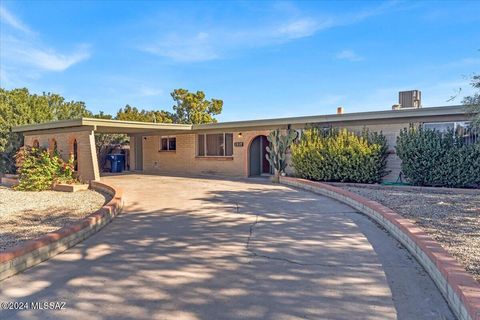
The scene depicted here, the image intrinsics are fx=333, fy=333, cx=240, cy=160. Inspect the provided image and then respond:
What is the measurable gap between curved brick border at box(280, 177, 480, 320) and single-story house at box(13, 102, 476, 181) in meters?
5.82

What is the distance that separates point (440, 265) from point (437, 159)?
25.7 ft

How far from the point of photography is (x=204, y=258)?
442cm

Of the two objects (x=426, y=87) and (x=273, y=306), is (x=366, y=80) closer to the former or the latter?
(x=426, y=87)

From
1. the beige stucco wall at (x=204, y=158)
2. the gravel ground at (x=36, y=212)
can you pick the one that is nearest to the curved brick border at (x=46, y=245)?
the gravel ground at (x=36, y=212)

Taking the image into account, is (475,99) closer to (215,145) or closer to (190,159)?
(215,145)

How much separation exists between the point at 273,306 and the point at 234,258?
1.37 m

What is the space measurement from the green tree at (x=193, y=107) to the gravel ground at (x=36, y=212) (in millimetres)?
22899

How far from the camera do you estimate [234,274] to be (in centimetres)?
386

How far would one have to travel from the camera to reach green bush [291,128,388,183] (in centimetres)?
1126

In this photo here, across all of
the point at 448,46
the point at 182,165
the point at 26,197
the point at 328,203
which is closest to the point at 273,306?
the point at 328,203

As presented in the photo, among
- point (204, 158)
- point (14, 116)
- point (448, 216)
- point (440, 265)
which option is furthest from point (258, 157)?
point (14, 116)

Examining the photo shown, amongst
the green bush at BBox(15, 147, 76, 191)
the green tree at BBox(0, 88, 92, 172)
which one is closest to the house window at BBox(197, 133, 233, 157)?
the green bush at BBox(15, 147, 76, 191)

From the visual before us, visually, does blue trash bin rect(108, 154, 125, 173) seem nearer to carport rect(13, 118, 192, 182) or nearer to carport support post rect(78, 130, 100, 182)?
carport rect(13, 118, 192, 182)

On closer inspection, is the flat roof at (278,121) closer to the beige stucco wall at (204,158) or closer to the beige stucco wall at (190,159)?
the beige stucco wall at (204,158)
